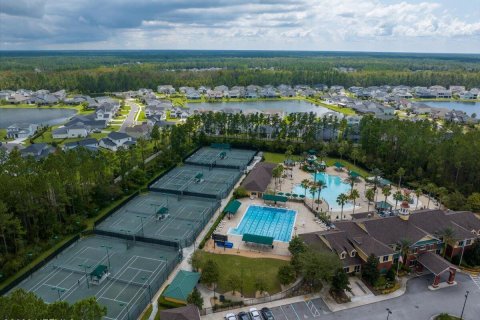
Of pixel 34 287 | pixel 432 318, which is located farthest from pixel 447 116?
pixel 34 287

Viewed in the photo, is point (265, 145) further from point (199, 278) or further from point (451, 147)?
point (199, 278)

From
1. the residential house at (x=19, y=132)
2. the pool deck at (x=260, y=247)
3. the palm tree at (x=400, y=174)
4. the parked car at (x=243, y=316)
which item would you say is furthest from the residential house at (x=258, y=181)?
the residential house at (x=19, y=132)

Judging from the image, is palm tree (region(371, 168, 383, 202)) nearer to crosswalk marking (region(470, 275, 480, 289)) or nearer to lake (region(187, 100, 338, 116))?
crosswalk marking (region(470, 275, 480, 289))

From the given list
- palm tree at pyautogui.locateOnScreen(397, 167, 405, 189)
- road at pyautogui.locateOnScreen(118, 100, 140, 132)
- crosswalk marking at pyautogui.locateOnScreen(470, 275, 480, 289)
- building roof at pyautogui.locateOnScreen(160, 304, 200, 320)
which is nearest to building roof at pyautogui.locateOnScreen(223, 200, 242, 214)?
building roof at pyautogui.locateOnScreen(160, 304, 200, 320)

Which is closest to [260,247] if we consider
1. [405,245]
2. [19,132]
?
[405,245]

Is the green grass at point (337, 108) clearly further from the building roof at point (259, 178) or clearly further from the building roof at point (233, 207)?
the building roof at point (233, 207)

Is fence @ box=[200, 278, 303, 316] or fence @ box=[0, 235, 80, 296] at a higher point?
fence @ box=[0, 235, 80, 296]
